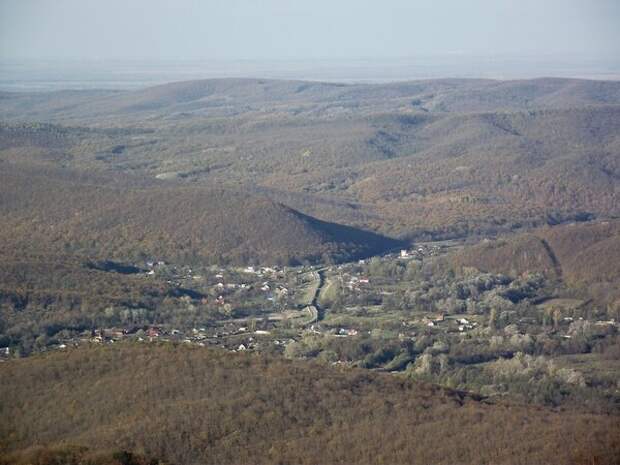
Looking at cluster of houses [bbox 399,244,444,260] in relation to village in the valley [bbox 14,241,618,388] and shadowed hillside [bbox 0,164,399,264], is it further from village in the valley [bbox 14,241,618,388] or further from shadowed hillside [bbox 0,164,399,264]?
village in the valley [bbox 14,241,618,388]

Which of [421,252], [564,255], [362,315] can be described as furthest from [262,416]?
[421,252]

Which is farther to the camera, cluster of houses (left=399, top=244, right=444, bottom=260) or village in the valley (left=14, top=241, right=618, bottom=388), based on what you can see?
cluster of houses (left=399, top=244, right=444, bottom=260)

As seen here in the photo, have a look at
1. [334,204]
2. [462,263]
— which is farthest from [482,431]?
[334,204]

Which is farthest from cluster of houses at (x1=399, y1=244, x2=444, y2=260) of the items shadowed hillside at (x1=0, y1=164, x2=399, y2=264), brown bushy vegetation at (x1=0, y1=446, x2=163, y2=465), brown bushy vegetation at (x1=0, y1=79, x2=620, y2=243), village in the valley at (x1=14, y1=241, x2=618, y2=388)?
brown bushy vegetation at (x1=0, y1=446, x2=163, y2=465)

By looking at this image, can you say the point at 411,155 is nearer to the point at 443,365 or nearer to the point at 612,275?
the point at 612,275

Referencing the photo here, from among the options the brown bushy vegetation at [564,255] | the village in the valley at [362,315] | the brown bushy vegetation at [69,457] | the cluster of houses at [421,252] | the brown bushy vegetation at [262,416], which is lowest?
the cluster of houses at [421,252]

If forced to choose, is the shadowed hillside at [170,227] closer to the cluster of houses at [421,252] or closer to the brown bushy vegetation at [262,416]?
the cluster of houses at [421,252]

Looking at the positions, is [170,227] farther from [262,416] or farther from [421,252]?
[262,416]

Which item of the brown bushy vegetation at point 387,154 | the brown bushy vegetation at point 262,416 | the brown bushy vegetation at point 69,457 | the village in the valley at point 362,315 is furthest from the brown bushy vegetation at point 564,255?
the brown bushy vegetation at point 69,457

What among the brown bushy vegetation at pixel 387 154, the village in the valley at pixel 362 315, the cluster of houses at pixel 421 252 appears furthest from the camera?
the brown bushy vegetation at pixel 387 154
